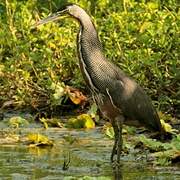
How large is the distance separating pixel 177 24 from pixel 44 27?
1558 mm

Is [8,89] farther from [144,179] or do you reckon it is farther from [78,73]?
[144,179]

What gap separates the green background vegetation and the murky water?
817 millimetres

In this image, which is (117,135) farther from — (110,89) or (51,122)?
(51,122)

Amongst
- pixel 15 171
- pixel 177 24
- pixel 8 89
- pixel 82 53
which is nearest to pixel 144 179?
pixel 15 171

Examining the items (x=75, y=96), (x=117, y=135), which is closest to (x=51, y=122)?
(x=75, y=96)

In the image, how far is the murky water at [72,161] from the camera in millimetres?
7020

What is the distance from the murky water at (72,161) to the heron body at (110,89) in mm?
325

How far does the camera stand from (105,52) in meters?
9.59

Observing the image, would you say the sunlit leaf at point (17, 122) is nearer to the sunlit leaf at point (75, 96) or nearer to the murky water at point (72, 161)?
the murky water at point (72, 161)

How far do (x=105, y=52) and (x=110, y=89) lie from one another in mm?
1841

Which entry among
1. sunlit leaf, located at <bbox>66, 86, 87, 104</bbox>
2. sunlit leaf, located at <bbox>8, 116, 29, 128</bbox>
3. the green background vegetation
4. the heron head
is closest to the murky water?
sunlit leaf, located at <bbox>8, 116, 29, 128</bbox>

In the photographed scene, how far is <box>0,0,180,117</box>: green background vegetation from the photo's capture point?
364 inches

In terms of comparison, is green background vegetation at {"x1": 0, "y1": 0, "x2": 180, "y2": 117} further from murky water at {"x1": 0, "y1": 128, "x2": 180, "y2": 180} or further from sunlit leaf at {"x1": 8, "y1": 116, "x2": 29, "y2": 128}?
murky water at {"x1": 0, "y1": 128, "x2": 180, "y2": 180}

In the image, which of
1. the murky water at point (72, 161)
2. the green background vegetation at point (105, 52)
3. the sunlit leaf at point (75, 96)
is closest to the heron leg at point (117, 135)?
the murky water at point (72, 161)
